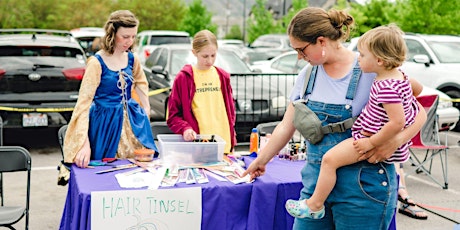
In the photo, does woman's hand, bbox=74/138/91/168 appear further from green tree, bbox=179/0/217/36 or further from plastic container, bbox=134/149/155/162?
green tree, bbox=179/0/217/36

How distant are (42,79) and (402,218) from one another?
5.43 m

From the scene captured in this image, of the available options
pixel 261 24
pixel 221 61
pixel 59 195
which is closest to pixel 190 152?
pixel 59 195

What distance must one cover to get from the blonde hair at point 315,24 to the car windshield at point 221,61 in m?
8.39

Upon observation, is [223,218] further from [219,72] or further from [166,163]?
[219,72]

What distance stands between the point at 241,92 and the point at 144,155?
17.9ft

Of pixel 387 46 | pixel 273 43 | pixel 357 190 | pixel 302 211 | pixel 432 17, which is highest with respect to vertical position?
pixel 387 46

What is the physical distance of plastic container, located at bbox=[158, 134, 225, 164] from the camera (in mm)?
4442

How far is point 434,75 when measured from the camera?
1265 centimetres

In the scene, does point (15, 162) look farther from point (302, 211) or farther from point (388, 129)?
point (388, 129)

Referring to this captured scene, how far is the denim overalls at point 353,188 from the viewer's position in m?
2.95

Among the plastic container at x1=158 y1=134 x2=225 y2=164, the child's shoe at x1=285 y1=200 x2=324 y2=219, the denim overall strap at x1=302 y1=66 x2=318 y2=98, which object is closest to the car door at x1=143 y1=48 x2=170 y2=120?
the plastic container at x1=158 y1=134 x2=225 y2=164

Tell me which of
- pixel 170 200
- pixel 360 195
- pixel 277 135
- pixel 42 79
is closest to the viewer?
pixel 360 195

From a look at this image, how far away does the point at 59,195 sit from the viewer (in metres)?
6.95

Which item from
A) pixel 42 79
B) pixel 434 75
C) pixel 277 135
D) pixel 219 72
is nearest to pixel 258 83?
pixel 42 79
